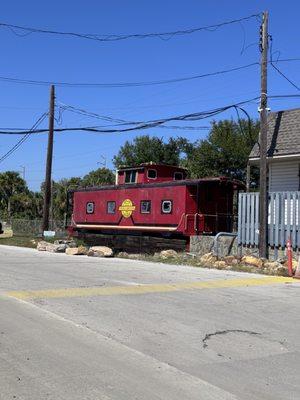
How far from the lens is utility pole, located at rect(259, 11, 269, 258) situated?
766 inches

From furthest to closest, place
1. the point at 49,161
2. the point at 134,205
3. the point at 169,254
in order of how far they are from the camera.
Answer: the point at 49,161 < the point at 134,205 < the point at 169,254

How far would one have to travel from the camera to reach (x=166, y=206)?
82.7ft

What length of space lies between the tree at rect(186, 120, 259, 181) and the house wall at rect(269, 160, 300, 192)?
23.3m

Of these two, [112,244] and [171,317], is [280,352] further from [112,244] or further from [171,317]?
[112,244]

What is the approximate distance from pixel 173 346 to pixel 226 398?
2.04 m

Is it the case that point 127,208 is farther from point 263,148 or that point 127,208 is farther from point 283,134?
point 263,148

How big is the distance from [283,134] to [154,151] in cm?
4738

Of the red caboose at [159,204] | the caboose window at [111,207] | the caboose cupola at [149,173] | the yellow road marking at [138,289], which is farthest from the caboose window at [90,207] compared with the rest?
the yellow road marking at [138,289]

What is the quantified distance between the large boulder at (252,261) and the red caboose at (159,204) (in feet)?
15.8

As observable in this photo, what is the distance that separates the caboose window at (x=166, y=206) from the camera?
81.7 feet

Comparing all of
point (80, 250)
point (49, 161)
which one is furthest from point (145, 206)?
point (49, 161)

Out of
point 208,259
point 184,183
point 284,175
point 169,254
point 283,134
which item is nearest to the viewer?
point 208,259

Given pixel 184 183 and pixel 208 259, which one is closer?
pixel 208 259

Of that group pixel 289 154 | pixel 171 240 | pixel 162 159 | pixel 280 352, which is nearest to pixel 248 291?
pixel 280 352
